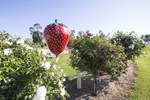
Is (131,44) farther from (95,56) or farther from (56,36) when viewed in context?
(56,36)

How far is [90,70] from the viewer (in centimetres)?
643

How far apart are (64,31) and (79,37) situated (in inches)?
162

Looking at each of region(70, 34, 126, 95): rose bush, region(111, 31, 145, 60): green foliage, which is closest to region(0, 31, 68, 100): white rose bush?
region(70, 34, 126, 95): rose bush

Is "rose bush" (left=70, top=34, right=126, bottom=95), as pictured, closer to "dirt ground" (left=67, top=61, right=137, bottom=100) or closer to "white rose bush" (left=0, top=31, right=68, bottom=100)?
"dirt ground" (left=67, top=61, right=137, bottom=100)

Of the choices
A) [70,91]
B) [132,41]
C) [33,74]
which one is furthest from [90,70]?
[132,41]

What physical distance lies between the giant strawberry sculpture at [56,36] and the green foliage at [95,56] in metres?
3.53

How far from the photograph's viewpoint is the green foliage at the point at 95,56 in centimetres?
633

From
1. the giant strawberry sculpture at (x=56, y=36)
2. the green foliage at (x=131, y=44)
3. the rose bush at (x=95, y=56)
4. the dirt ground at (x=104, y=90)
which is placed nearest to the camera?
the giant strawberry sculpture at (x=56, y=36)

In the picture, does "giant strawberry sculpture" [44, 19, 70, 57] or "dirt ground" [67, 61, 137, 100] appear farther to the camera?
"dirt ground" [67, 61, 137, 100]

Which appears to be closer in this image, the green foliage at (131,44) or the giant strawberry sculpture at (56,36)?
the giant strawberry sculpture at (56,36)

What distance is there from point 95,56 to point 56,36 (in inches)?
147

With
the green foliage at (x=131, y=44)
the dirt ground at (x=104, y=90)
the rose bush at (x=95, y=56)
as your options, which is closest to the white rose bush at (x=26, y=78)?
the rose bush at (x=95, y=56)

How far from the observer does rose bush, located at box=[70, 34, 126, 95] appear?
6.33 meters

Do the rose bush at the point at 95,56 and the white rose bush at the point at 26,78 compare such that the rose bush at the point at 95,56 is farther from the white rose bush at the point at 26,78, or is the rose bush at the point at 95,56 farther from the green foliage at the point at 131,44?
the green foliage at the point at 131,44
